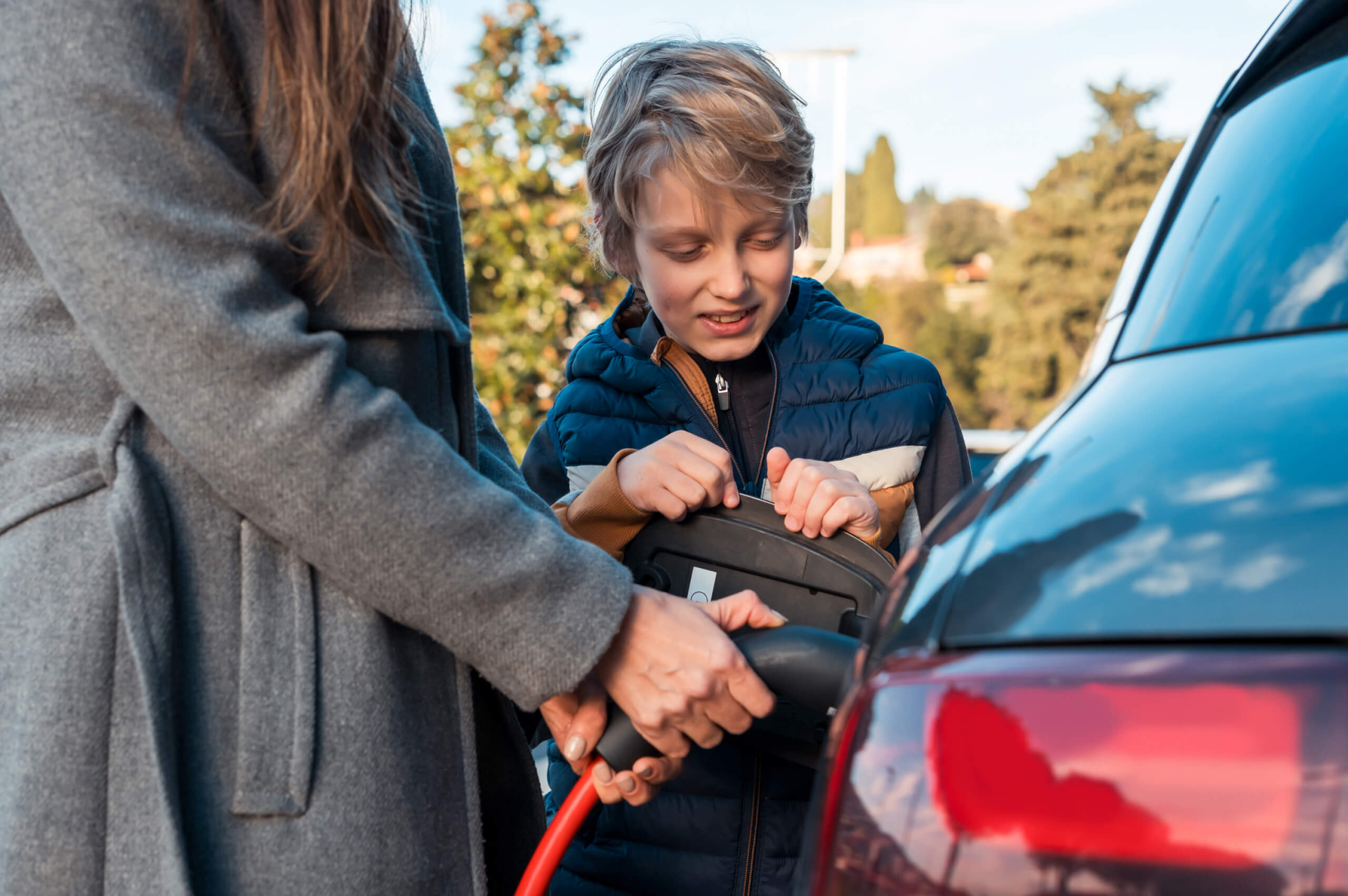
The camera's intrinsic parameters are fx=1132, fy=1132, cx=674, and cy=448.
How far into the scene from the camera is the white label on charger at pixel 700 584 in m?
1.55

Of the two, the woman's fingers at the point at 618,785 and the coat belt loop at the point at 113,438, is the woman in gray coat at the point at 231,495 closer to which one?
the coat belt loop at the point at 113,438

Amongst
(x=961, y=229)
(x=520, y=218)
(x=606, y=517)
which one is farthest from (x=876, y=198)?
(x=606, y=517)

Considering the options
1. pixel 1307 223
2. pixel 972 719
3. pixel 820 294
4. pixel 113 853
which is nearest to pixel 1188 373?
pixel 1307 223

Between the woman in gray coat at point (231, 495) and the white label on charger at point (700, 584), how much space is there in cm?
36

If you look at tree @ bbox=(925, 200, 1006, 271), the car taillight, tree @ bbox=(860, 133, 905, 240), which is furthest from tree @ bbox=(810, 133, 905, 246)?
the car taillight

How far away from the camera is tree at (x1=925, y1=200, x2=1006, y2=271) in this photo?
55.6 metres

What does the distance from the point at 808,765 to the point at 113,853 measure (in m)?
0.82

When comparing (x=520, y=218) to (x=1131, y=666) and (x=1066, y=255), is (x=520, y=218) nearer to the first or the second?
(x=1131, y=666)

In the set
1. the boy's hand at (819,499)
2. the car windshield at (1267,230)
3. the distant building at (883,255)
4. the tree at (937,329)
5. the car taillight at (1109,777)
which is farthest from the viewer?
the distant building at (883,255)

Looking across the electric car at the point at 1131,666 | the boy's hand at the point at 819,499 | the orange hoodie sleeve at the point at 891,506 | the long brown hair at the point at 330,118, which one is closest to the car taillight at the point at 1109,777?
the electric car at the point at 1131,666

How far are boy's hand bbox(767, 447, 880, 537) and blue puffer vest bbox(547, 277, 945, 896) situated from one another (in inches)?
8.7

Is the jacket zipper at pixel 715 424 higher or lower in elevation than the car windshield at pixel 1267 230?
lower

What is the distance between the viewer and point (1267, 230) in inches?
40.4

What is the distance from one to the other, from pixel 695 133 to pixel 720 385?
420 millimetres
